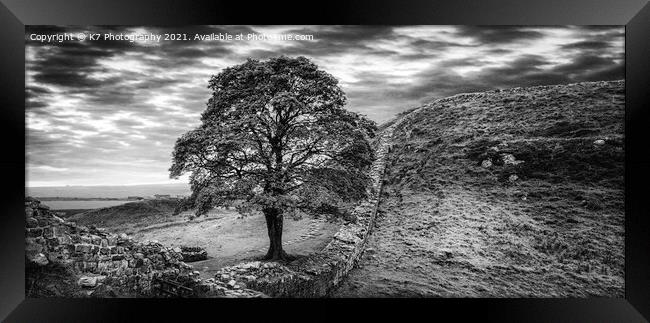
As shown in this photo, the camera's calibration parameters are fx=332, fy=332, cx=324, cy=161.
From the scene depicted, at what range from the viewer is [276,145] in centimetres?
889

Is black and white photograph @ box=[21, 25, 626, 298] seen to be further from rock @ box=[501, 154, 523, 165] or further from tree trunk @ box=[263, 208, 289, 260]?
rock @ box=[501, 154, 523, 165]

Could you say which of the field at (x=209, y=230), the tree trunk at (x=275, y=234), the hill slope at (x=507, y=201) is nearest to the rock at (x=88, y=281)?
the field at (x=209, y=230)

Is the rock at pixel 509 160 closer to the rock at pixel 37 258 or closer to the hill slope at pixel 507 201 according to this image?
the hill slope at pixel 507 201

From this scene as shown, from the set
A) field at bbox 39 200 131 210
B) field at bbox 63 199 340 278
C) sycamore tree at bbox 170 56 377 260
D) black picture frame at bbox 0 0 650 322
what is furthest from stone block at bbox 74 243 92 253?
sycamore tree at bbox 170 56 377 260

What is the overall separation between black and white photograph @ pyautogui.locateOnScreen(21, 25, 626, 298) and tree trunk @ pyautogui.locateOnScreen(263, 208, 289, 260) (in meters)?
0.04

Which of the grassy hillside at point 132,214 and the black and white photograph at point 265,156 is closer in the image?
the black and white photograph at point 265,156

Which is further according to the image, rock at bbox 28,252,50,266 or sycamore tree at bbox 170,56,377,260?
sycamore tree at bbox 170,56,377,260

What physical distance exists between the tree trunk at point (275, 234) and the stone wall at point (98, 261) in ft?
3.89

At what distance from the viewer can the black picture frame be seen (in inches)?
317
